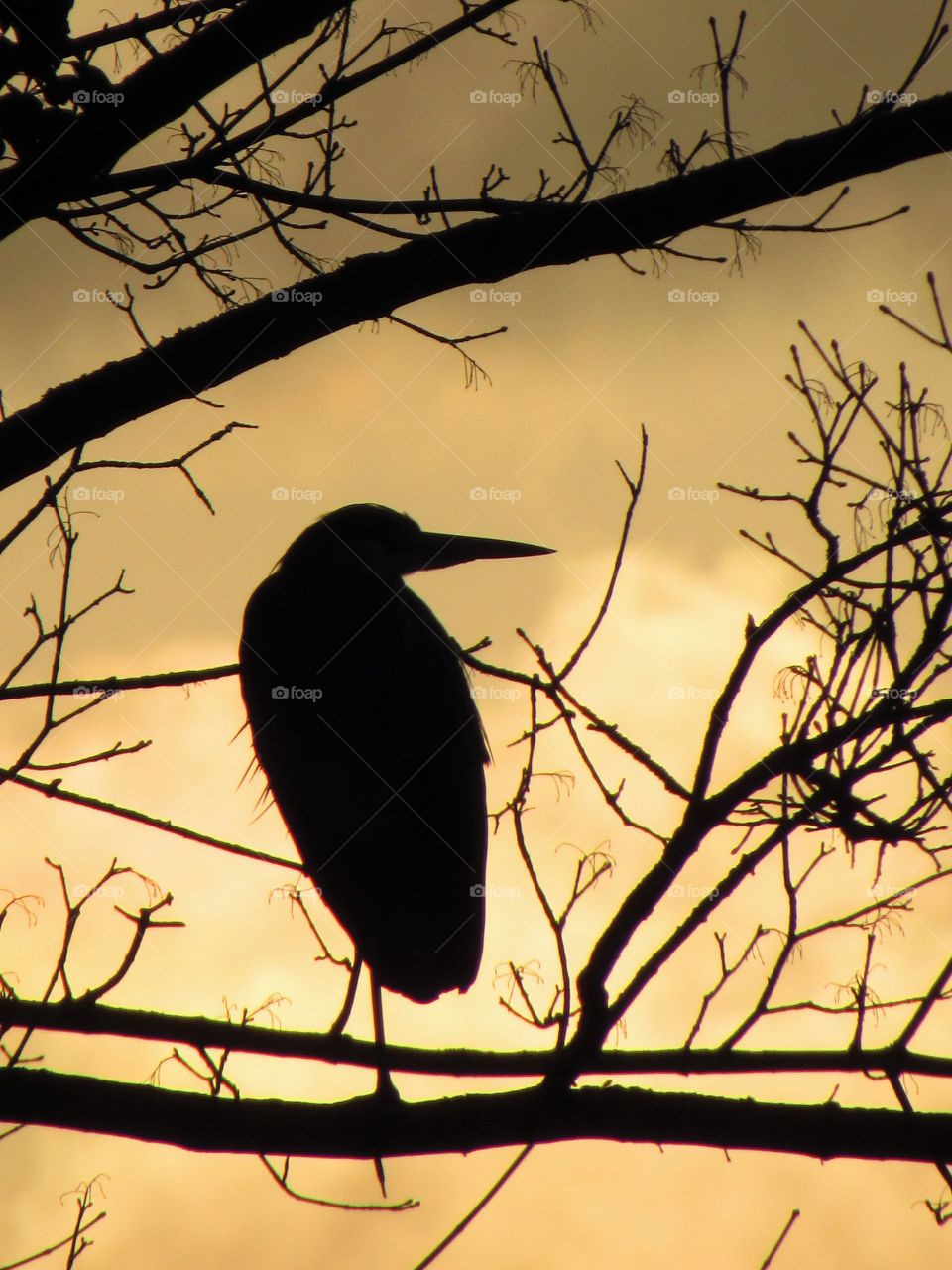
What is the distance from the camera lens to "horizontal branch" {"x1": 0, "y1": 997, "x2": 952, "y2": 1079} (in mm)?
2400

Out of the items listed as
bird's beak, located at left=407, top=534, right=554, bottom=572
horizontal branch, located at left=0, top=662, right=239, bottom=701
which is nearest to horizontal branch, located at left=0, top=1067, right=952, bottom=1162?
horizontal branch, located at left=0, top=662, right=239, bottom=701

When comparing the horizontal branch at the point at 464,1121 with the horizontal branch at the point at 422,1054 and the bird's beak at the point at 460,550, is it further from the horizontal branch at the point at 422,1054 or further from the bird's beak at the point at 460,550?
the bird's beak at the point at 460,550

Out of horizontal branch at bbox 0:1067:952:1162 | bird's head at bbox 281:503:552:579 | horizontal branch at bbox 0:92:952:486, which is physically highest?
bird's head at bbox 281:503:552:579

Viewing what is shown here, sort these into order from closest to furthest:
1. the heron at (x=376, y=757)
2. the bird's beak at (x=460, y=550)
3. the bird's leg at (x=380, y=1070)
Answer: the bird's leg at (x=380, y=1070) < the heron at (x=376, y=757) < the bird's beak at (x=460, y=550)

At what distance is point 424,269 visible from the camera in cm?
245

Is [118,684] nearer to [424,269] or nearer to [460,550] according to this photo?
[424,269]

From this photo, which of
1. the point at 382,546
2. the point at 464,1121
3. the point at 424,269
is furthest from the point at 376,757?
the point at 424,269

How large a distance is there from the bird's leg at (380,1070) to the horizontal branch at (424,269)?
4.85 ft

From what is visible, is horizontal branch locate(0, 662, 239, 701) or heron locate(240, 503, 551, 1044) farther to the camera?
heron locate(240, 503, 551, 1044)

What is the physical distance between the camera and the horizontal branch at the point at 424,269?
2383mm

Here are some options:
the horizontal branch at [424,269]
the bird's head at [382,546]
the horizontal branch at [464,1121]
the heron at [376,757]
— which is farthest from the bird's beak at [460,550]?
the horizontal branch at [464,1121]

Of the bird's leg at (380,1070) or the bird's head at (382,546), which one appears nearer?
the bird's leg at (380,1070)

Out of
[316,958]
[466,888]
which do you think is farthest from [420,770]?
[316,958]

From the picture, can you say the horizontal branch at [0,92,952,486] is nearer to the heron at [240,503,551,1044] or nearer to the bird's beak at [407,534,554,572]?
the heron at [240,503,551,1044]
